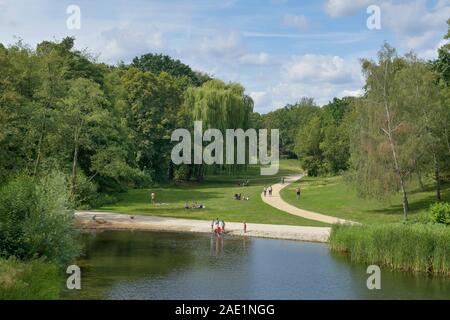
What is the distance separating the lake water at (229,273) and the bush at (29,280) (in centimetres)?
93

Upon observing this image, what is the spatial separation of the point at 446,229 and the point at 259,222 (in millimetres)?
17572

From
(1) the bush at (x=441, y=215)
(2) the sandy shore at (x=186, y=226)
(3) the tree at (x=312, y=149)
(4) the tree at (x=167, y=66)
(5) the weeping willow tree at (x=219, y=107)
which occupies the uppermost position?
(4) the tree at (x=167, y=66)

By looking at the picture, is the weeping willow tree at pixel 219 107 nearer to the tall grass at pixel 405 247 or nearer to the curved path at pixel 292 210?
the curved path at pixel 292 210

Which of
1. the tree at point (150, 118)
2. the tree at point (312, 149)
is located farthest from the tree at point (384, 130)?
the tree at point (312, 149)

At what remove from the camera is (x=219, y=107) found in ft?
230

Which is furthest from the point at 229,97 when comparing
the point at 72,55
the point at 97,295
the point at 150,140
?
the point at 97,295

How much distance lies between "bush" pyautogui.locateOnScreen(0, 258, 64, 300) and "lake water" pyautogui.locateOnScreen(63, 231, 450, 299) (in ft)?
3.05

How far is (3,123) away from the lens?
112ft

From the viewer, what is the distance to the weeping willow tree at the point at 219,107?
69.6 meters

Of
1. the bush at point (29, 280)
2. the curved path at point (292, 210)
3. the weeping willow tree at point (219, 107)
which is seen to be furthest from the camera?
the weeping willow tree at point (219, 107)

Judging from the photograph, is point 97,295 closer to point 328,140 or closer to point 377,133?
point 377,133

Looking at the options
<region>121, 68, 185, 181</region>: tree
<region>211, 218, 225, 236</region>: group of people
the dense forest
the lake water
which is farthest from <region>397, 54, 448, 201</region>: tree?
<region>121, 68, 185, 181</region>: tree
